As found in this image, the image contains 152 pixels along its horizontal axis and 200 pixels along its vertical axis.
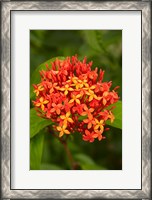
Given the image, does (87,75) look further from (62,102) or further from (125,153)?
(125,153)

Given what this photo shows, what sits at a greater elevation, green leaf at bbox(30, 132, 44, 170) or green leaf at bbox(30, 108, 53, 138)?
green leaf at bbox(30, 108, 53, 138)

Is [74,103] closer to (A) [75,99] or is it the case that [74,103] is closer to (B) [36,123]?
(A) [75,99]

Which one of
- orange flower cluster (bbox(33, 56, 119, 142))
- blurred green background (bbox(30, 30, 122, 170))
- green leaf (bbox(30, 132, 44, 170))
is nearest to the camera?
orange flower cluster (bbox(33, 56, 119, 142))

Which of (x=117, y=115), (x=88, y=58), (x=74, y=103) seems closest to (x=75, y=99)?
(x=74, y=103)

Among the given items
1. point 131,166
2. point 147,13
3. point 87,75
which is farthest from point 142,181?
point 147,13

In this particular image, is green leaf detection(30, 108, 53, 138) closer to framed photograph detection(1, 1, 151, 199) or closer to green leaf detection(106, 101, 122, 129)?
framed photograph detection(1, 1, 151, 199)

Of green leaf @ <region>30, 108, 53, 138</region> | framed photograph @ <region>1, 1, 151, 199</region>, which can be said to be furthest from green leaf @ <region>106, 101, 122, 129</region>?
green leaf @ <region>30, 108, 53, 138</region>
